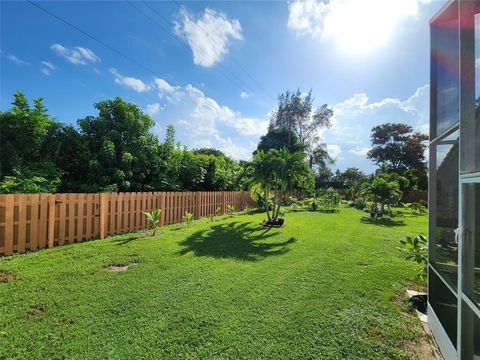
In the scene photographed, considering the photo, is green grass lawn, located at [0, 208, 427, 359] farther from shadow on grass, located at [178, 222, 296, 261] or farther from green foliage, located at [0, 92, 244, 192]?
green foliage, located at [0, 92, 244, 192]

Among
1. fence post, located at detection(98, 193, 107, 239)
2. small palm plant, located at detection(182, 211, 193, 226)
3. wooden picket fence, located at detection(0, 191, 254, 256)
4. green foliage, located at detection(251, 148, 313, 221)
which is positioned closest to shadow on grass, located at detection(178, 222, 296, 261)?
small palm plant, located at detection(182, 211, 193, 226)

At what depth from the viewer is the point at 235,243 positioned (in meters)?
7.08

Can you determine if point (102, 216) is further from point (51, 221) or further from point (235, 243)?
point (235, 243)

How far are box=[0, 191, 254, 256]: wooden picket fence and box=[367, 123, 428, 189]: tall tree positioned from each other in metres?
34.9

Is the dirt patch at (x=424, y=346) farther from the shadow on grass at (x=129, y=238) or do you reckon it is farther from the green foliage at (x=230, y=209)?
the green foliage at (x=230, y=209)

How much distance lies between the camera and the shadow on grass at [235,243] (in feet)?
19.7

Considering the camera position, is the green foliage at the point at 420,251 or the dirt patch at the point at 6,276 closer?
the green foliage at the point at 420,251

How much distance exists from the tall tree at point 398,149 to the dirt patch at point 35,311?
126ft

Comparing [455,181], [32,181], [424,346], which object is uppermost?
[455,181]

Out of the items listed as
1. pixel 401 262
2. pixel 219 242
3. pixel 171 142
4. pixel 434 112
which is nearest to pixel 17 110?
pixel 171 142

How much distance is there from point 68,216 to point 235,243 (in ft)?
14.4

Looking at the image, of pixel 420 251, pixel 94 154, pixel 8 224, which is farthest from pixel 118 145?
pixel 420 251

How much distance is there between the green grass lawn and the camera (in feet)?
8.51

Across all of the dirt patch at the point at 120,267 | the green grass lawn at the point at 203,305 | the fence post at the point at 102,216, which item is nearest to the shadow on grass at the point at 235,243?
the green grass lawn at the point at 203,305
